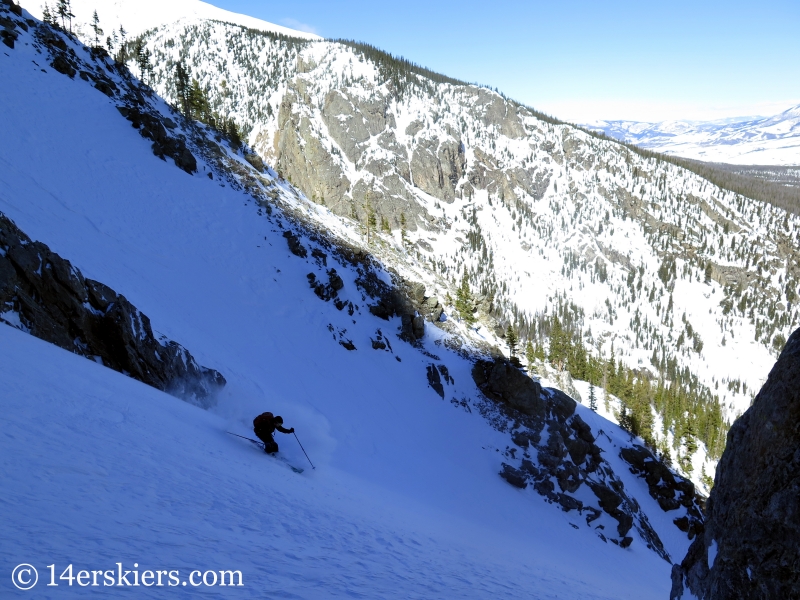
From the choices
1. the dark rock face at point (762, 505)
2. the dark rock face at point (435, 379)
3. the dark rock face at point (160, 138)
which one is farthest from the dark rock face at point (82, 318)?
the dark rock face at point (160, 138)

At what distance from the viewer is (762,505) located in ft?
23.4

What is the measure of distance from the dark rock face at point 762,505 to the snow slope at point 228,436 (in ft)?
15.3

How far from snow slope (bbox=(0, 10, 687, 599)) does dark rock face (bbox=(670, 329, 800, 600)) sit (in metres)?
4.66

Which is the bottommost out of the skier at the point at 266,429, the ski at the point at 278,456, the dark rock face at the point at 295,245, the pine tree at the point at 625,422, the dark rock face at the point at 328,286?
the ski at the point at 278,456

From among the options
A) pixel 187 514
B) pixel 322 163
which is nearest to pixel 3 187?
pixel 187 514

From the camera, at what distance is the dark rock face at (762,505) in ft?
21.6

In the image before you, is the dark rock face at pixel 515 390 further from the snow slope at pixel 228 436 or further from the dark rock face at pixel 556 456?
the snow slope at pixel 228 436

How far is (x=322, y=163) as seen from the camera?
17700cm

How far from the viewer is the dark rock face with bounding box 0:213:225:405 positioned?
515 inches

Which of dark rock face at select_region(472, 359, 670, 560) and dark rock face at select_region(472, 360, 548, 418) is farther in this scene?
dark rock face at select_region(472, 360, 548, 418)

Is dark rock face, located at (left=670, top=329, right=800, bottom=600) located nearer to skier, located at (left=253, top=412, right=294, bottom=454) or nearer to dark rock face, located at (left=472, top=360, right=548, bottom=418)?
skier, located at (left=253, top=412, right=294, bottom=454)

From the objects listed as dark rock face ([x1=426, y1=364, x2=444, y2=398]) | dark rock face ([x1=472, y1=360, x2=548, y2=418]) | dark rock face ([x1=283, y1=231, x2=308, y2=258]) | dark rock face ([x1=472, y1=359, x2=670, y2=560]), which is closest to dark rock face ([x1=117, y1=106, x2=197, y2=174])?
dark rock face ([x1=283, y1=231, x2=308, y2=258])

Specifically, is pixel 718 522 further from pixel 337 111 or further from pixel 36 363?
pixel 337 111

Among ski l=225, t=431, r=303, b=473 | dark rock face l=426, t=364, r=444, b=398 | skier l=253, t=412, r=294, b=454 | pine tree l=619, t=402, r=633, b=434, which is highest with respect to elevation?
pine tree l=619, t=402, r=633, b=434
